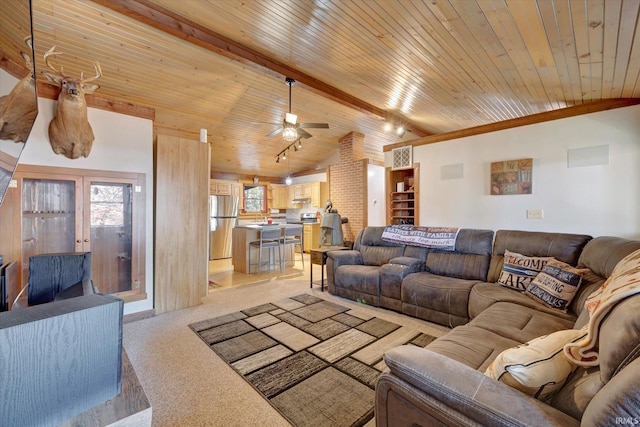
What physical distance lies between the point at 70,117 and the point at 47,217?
1.08 metres

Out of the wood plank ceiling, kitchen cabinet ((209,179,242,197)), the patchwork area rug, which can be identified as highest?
the wood plank ceiling

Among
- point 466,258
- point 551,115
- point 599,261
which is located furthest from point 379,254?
point 551,115

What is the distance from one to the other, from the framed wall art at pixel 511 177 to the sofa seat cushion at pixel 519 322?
210cm

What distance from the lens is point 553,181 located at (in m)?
3.51

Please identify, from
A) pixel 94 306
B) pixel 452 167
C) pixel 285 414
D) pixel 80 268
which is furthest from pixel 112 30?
pixel 452 167

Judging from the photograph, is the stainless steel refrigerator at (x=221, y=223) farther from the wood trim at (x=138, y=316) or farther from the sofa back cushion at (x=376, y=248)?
→ the sofa back cushion at (x=376, y=248)

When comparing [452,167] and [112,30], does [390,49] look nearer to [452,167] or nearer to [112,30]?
[452,167]

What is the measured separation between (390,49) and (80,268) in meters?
3.44

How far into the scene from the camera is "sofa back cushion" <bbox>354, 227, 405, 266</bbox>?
4.01 metres

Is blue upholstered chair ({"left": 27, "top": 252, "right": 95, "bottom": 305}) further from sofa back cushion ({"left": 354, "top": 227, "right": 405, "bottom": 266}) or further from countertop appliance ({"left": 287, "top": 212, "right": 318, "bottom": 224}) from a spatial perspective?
countertop appliance ({"left": 287, "top": 212, "right": 318, "bottom": 224})

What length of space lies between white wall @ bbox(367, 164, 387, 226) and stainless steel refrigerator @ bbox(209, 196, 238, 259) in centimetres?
367

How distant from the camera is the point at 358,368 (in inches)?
87.2

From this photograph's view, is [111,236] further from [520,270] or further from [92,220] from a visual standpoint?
[520,270]

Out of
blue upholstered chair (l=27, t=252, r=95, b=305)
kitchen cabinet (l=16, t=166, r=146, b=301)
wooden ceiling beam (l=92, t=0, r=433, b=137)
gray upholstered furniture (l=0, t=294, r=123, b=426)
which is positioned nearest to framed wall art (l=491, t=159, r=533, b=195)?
wooden ceiling beam (l=92, t=0, r=433, b=137)
